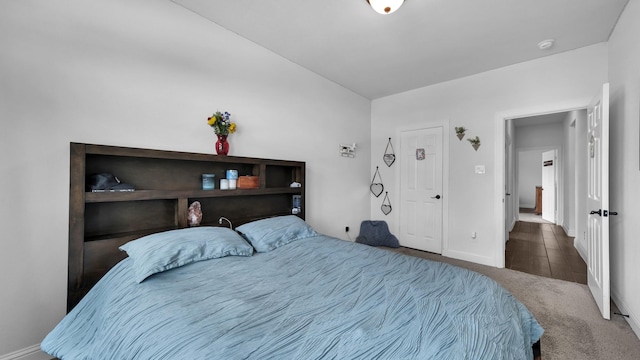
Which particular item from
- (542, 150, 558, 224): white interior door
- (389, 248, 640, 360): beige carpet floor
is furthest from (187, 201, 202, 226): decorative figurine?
(542, 150, 558, 224): white interior door

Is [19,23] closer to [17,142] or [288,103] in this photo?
[17,142]

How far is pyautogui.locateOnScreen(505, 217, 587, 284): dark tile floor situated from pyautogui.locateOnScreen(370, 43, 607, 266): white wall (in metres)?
0.50

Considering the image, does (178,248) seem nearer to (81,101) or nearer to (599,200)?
(81,101)

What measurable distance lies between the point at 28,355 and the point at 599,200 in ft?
14.7

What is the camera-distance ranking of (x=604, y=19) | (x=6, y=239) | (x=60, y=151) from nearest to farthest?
(x=6, y=239) → (x=60, y=151) → (x=604, y=19)

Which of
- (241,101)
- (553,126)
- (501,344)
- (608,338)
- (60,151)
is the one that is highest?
(553,126)

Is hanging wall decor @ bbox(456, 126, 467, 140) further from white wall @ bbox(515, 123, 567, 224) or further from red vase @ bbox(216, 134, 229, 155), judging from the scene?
white wall @ bbox(515, 123, 567, 224)

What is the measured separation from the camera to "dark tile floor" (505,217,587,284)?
3.21 metres

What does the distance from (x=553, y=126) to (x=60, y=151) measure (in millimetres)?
8824

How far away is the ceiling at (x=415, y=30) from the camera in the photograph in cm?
223

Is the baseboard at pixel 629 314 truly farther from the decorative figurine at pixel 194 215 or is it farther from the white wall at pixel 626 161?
the decorative figurine at pixel 194 215

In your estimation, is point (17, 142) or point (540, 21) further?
point (540, 21)

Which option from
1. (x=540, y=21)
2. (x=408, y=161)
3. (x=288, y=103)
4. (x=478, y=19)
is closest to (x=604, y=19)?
(x=540, y=21)

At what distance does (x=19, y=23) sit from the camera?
1.58m
